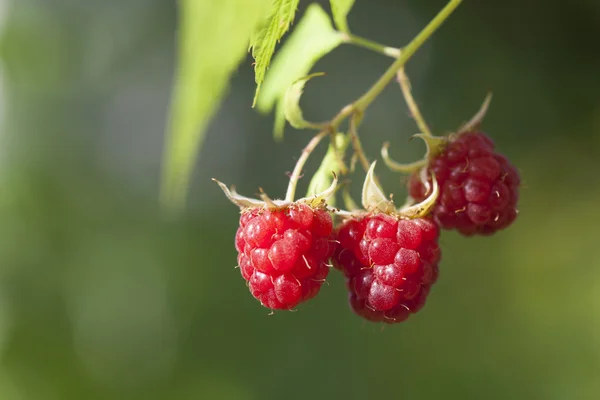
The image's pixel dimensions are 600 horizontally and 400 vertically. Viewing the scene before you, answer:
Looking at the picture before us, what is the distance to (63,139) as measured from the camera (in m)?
7.71

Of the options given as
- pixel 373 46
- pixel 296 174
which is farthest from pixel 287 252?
pixel 373 46

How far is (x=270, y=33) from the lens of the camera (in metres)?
0.65

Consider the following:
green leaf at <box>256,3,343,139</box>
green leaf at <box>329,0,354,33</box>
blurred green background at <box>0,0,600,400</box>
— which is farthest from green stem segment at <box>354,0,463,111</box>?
blurred green background at <box>0,0,600,400</box>

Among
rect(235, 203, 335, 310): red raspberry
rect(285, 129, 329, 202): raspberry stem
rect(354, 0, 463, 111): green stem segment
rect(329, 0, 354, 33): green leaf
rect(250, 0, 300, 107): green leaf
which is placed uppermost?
rect(329, 0, 354, 33): green leaf

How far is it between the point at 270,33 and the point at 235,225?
286 inches

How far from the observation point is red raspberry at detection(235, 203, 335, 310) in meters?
0.85

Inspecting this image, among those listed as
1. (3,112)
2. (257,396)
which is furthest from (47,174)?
(257,396)

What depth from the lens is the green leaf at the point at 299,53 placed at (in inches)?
46.2

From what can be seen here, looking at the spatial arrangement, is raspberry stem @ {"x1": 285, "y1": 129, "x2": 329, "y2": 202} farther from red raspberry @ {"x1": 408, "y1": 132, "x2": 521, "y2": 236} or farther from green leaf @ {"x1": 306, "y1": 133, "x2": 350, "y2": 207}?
red raspberry @ {"x1": 408, "y1": 132, "x2": 521, "y2": 236}

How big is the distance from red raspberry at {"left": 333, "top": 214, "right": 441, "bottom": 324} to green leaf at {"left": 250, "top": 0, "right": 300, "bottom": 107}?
32 cm

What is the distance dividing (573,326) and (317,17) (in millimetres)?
3870

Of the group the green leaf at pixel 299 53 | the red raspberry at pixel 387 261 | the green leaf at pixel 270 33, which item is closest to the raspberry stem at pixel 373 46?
the green leaf at pixel 299 53

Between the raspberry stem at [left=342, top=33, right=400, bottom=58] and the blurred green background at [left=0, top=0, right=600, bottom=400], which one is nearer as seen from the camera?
the raspberry stem at [left=342, top=33, right=400, bottom=58]

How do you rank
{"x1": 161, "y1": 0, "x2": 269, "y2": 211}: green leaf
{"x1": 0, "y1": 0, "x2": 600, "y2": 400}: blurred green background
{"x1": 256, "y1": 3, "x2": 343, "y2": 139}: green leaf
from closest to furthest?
{"x1": 161, "y1": 0, "x2": 269, "y2": 211}: green leaf → {"x1": 256, "y1": 3, "x2": 343, "y2": 139}: green leaf → {"x1": 0, "y1": 0, "x2": 600, "y2": 400}: blurred green background
